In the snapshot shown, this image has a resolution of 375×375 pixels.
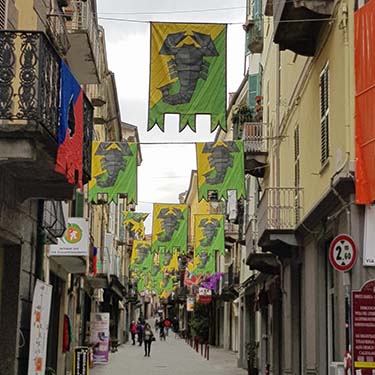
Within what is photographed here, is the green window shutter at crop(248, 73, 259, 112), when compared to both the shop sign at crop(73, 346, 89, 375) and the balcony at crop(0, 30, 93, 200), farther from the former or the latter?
the balcony at crop(0, 30, 93, 200)

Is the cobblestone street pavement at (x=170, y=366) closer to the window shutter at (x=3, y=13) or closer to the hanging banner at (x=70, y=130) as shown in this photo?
the hanging banner at (x=70, y=130)

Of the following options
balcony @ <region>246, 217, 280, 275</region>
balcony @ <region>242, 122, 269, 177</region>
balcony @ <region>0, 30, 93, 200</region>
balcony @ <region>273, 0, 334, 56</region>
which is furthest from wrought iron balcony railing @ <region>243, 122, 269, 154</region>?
balcony @ <region>0, 30, 93, 200</region>

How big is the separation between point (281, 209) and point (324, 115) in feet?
15.3

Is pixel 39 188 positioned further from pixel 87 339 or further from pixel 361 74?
pixel 87 339

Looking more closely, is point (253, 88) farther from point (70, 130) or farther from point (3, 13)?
point (70, 130)

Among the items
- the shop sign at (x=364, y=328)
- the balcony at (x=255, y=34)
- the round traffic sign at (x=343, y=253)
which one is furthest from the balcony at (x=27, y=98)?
the balcony at (x=255, y=34)

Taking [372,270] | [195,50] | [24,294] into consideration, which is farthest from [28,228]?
[372,270]

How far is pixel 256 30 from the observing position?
28.8m

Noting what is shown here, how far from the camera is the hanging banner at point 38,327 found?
12.6 m

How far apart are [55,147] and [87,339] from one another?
27.1 metres

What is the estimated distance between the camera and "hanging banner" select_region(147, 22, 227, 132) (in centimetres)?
1489

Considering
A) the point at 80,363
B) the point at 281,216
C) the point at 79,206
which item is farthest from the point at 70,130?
the point at 79,206

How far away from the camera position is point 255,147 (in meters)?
26.6

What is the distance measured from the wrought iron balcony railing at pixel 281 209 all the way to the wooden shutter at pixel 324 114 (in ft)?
11.2
